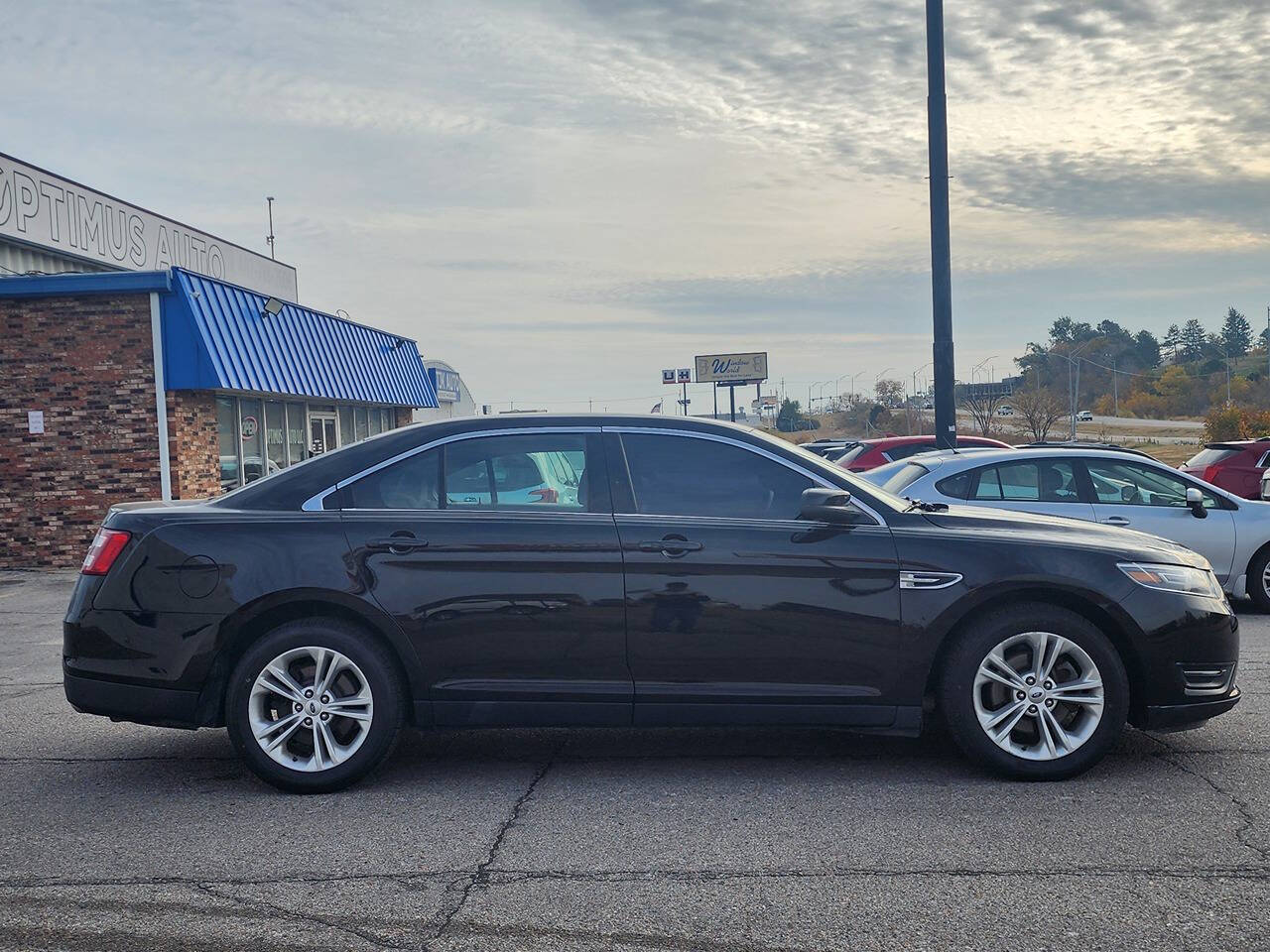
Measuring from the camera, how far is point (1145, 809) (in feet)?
15.7

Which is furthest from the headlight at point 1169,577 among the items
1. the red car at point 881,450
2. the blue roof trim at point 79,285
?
the blue roof trim at point 79,285

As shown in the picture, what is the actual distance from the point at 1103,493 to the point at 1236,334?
5348 inches

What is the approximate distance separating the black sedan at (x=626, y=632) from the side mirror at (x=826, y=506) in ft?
0.03

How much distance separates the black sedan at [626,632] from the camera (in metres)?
5.15

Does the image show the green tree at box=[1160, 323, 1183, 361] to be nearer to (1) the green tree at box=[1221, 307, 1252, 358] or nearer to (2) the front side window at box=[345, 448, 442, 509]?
(1) the green tree at box=[1221, 307, 1252, 358]

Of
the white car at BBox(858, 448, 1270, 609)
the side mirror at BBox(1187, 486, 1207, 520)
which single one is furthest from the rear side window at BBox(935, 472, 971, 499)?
the side mirror at BBox(1187, 486, 1207, 520)

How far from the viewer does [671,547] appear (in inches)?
205

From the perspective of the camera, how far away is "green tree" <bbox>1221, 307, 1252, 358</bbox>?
126075mm

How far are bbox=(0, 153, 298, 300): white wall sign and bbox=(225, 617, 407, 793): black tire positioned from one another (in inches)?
759

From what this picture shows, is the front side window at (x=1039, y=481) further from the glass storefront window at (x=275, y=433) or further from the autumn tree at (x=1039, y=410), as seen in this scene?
the autumn tree at (x=1039, y=410)

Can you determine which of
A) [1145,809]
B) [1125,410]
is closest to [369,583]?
[1145,809]

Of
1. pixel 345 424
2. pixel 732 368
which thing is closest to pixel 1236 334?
pixel 732 368

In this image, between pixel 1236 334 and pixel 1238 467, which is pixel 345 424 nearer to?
pixel 1238 467

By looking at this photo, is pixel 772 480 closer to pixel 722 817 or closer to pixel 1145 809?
pixel 722 817
